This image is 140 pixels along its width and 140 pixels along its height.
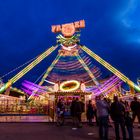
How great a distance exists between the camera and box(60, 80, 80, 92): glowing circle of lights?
2591 cm

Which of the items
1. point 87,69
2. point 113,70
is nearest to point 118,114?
point 113,70

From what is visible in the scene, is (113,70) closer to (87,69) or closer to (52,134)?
(87,69)

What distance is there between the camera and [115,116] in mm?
10172

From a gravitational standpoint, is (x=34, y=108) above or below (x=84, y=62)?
below

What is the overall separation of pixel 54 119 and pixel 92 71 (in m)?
19.8

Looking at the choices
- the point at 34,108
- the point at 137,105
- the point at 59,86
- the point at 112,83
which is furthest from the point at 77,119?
the point at 112,83

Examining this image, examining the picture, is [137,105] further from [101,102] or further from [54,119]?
[54,119]

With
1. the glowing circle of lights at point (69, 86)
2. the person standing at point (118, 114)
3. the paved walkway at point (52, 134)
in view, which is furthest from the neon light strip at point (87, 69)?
the person standing at point (118, 114)

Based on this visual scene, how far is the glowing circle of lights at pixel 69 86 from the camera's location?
85.0 ft

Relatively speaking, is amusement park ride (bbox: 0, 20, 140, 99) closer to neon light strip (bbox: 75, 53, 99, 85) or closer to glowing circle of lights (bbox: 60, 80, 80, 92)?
neon light strip (bbox: 75, 53, 99, 85)

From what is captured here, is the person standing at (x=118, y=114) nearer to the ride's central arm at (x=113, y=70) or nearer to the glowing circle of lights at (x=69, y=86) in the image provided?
the glowing circle of lights at (x=69, y=86)

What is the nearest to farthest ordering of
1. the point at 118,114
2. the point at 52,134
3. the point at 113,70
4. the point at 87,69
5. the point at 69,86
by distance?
the point at 118,114 → the point at 52,134 → the point at 69,86 → the point at 113,70 → the point at 87,69

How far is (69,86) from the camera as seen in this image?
2616 centimetres

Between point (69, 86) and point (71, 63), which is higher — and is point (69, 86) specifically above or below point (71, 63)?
below
